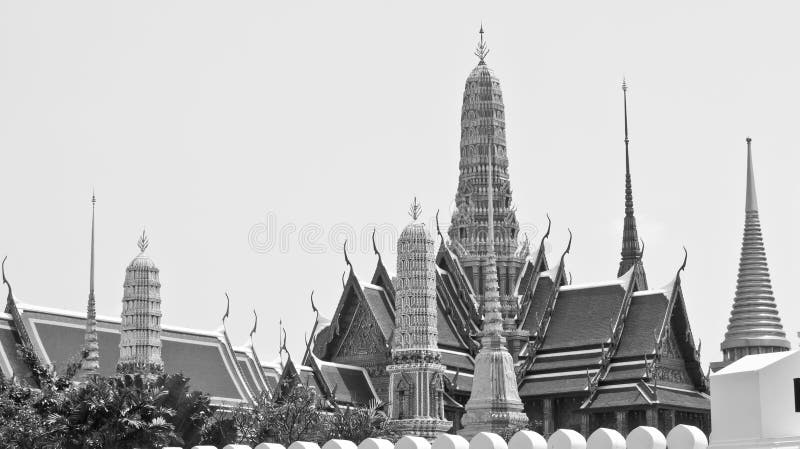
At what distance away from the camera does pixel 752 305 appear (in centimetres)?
4800

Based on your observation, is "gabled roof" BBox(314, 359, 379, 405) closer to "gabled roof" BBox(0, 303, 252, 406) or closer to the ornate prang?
"gabled roof" BBox(0, 303, 252, 406)

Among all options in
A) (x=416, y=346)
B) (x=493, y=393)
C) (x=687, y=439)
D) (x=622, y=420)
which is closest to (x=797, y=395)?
(x=687, y=439)

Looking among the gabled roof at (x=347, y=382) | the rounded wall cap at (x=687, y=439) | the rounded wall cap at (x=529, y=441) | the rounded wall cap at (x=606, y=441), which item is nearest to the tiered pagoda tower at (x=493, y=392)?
the gabled roof at (x=347, y=382)

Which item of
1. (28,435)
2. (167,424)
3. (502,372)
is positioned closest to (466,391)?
(502,372)

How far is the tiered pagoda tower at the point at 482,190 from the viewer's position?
51.7 m

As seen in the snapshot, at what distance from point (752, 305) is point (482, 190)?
8.75 metres

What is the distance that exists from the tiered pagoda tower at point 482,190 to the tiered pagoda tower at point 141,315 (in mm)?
11952

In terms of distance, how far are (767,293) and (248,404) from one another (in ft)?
48.2

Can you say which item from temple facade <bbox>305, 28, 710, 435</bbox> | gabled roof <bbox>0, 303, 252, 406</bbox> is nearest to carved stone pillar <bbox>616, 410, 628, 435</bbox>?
temple facade <bbox>305, 28, 710, 435</bbox>

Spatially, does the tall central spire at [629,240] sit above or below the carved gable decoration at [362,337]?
above

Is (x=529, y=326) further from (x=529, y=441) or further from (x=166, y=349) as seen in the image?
(x=529, y=441)

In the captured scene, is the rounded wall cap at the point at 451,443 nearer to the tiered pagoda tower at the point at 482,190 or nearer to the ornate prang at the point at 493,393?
the ornate prang at the point at 493,393

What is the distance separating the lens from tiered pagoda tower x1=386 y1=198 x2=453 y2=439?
41.0 meters

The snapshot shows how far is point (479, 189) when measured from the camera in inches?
2047
